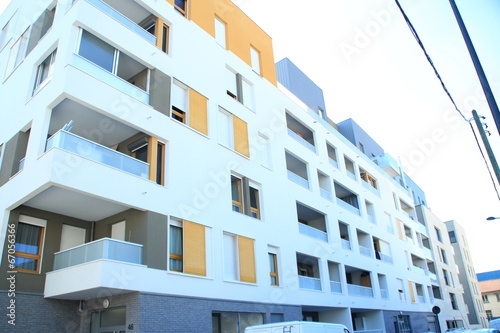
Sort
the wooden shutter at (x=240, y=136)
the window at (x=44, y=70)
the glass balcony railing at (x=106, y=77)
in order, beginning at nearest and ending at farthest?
the glass balcony railing at (x=106, y=77) → the window at (x=44, y=70) → the wooden shutter at (x=240, y=136)

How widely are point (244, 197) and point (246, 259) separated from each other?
9.30 feet

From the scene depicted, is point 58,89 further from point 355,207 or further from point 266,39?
point 355,207

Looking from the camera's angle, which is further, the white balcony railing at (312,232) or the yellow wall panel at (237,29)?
the white balcony railing at (312,232)

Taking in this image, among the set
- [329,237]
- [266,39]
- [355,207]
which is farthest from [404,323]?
[266,39]

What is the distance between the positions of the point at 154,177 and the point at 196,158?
2429 millimetres

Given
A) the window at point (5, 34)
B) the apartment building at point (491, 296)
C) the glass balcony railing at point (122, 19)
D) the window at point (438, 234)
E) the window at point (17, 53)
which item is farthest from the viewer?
the apartment building at point (491, 296)

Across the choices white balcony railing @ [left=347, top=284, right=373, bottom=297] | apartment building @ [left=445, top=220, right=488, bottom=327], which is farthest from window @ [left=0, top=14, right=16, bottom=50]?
apartment building @ [left=445, top=220, right=488, bottom=327]

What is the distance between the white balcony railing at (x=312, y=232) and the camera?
2156 centimetres

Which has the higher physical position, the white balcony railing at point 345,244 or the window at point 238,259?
the white balcony railing at point 345,244

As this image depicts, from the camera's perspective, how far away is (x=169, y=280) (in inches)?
516

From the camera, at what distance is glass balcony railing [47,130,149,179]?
39.0 feet

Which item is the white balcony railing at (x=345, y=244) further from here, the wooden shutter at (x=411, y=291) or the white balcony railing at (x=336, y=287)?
the wooden shutter at (x=411, y=291)

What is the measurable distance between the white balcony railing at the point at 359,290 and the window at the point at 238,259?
971 cm

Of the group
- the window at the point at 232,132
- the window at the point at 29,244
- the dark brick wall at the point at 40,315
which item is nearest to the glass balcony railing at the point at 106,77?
the window at the point at 232,132
